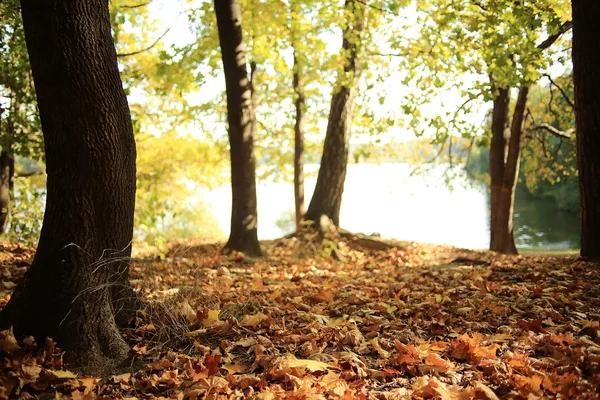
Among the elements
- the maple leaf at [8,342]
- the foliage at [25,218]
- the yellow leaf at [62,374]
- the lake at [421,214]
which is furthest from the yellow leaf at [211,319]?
the lake at [421,214]

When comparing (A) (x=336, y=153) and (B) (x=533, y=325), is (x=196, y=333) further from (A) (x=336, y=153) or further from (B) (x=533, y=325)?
(A) (x=336, y=153)

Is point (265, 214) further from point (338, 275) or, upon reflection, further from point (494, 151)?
point (338, 275)

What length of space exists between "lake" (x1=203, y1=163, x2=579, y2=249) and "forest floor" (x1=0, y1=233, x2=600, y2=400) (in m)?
11.1

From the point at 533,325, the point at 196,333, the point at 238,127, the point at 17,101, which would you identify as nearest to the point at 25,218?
the point at 17,101

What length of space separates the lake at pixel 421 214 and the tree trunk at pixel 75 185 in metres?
13.1

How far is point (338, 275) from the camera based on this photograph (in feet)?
23.5

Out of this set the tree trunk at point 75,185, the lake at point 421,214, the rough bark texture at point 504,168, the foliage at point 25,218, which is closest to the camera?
the tree trunk at point 75,185

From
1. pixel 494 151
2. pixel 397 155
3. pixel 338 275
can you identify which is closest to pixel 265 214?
pixel 397 155

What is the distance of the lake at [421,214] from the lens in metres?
21.3

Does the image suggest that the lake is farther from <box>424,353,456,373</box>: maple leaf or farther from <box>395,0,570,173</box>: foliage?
<box>424,353,456,373</box>: maple leaf

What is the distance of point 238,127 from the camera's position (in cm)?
845

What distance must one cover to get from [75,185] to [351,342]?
2442mm

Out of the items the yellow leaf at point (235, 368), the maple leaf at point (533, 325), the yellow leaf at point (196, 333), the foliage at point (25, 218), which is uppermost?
the foliage at point (25, 218)

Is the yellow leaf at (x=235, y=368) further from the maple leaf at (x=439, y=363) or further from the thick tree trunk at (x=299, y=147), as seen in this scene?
the thick tree trunk at (x=299, y=147)
